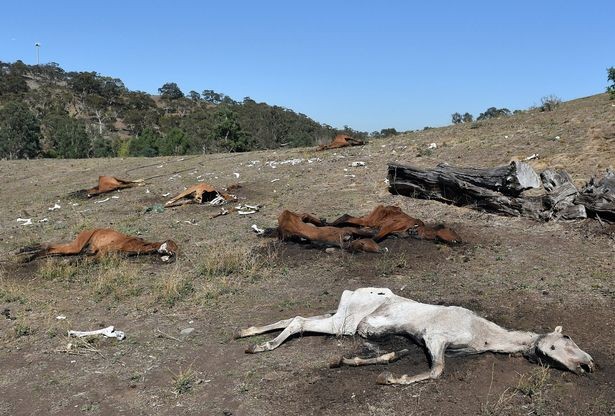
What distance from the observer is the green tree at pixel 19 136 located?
4438 cm

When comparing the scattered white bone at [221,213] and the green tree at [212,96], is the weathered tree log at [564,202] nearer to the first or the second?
the scattered white bone at [221,213]

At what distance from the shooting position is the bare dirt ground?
370cm

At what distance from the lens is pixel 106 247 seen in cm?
768

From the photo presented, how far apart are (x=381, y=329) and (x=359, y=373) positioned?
524mm

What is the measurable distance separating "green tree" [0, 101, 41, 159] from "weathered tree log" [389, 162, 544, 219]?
42311 mm

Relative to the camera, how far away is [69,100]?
7062cm

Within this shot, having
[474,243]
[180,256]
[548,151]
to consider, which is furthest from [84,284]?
[548,151]

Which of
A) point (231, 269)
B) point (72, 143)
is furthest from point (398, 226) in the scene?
point (72, 143)

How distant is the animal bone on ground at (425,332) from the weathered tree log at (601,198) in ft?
13.1

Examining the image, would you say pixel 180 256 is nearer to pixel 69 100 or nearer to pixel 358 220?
pixel 358 220

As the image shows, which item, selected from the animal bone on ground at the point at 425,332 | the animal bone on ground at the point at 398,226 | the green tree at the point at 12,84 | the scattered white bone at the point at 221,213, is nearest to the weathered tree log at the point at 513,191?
the animal bone on ground at the point at 398,226

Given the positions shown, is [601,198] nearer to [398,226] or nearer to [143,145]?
[398,226]

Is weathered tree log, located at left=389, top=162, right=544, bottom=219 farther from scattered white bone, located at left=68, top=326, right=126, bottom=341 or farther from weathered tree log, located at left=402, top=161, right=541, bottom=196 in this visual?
scattered white bone, located at left=68, top=326, right=126, bottom=341

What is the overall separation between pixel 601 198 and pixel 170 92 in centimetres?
8996
